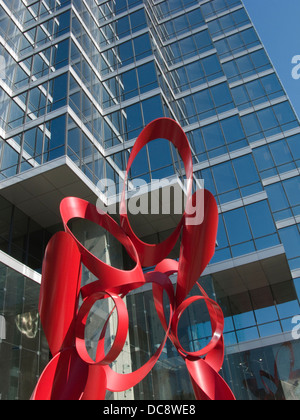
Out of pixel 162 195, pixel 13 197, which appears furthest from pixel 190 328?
pixel 13 197

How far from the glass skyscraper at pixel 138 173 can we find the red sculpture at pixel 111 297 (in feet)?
16.4

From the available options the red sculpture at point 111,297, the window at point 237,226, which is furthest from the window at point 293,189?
the red sculpture at point 111,297

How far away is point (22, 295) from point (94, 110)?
10.6 meters

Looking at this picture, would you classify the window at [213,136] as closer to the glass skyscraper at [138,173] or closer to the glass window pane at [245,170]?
the glass skyscraper at [138,173]

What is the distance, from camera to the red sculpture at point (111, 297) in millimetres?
9305

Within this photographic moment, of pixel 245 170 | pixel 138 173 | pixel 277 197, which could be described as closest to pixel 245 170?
pixel 245 170

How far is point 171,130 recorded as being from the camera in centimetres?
1113

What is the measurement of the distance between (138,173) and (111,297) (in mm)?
10970

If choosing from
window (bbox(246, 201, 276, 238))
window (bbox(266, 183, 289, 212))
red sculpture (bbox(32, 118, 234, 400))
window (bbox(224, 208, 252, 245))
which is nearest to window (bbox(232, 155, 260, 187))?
window (bbox(246, 201, 276, 238))

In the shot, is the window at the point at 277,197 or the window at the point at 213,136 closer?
the window at the point at 277,197

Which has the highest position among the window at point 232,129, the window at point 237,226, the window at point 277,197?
the window at point 232,129

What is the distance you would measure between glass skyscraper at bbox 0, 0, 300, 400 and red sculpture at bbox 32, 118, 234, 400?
196 inches

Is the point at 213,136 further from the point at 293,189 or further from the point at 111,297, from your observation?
the point at 111,297
